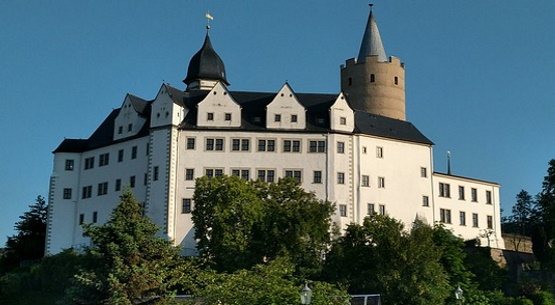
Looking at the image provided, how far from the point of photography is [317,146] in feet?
236

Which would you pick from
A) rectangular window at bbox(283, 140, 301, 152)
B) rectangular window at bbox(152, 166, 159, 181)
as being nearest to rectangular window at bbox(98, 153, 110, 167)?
rectangular window at bbox(152, 166, 159, 181)

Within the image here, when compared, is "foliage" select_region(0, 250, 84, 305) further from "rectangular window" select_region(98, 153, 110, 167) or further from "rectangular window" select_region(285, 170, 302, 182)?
"rectangular window" select_region(285, 170, 302, 182)

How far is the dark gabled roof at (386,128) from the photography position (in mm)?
75438

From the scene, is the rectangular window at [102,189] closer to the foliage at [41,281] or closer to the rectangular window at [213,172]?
the foliage at [41,281]

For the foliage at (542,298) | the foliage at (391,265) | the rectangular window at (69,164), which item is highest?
the rectangular window at (69,164)

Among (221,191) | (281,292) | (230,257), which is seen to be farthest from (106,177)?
(281,292)

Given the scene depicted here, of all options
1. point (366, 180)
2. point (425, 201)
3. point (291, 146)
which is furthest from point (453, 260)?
point (291, 146)

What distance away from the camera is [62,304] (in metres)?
46.1

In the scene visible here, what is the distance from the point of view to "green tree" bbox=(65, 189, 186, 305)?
42688 mm

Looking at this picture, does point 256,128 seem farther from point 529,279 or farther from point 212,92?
point 529,279

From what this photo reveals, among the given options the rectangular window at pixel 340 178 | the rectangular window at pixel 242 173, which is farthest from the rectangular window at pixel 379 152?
the rectangular window at pixel 242 173

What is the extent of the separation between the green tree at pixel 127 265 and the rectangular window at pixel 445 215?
34869 millimetres

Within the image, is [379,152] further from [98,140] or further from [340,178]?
[98,140]

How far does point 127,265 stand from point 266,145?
2848cm
